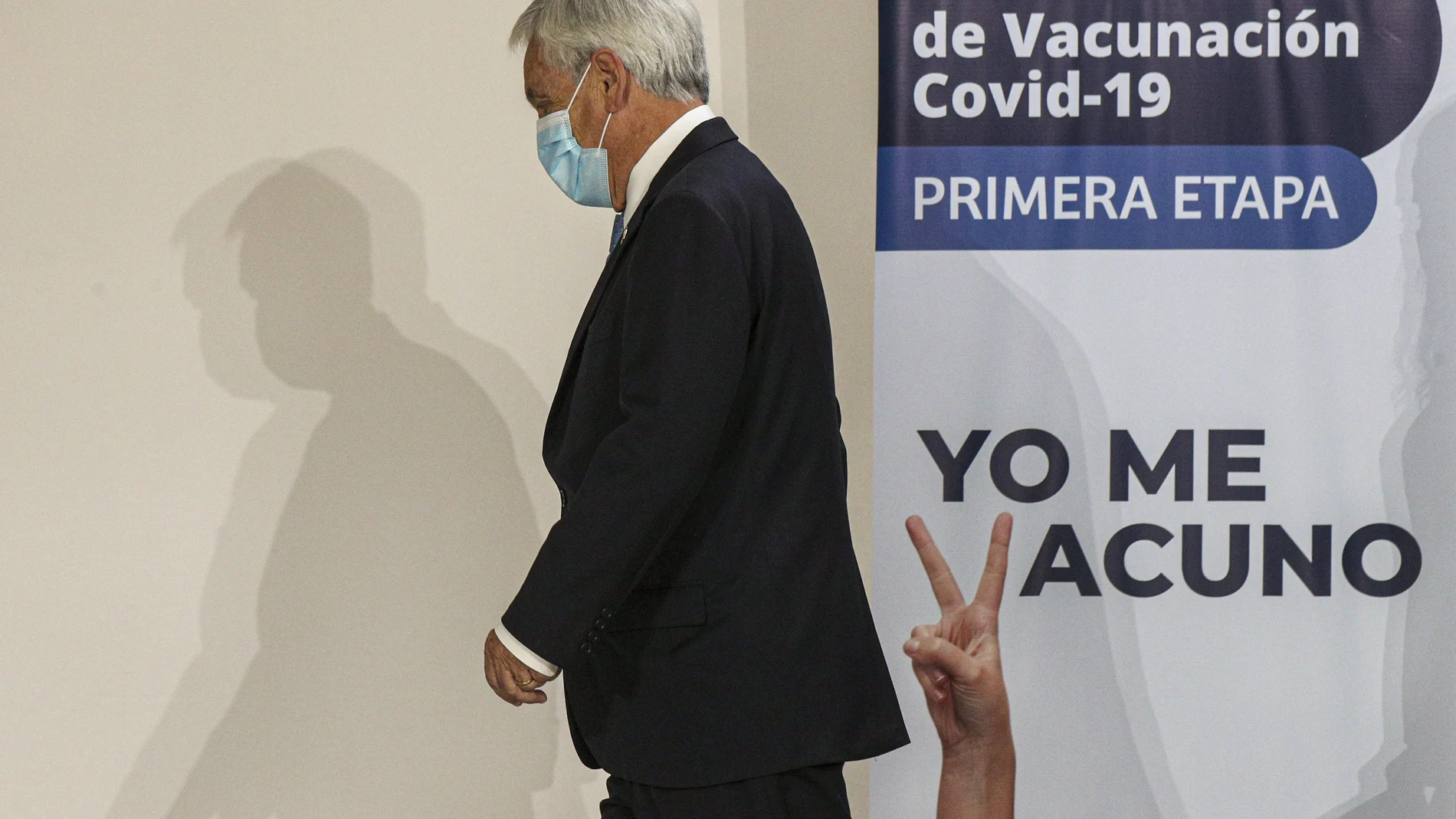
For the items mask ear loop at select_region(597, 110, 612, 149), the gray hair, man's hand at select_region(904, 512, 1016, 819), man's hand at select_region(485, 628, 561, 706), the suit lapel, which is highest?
the gray hair

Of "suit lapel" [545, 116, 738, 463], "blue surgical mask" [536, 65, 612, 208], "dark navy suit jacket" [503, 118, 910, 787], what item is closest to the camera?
"dark navy suit jacket" [503, 118, 910, 787]

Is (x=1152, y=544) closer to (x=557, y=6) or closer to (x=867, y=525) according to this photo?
(x=867, y=525)

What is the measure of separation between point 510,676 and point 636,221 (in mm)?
540

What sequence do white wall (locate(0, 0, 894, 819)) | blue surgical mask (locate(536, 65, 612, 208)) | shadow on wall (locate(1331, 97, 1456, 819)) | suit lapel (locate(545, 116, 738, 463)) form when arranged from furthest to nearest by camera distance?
white wall (locate(0, 0, 894, 819))
shadow on wall (locate(1331, 97, 1456, 819))
blue surgical mask (locate(536, 65, 612, 208))
suit lapel (locate(545, 116, 738, 463))

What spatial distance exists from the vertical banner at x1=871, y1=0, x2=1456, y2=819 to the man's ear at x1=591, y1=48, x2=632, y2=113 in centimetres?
102

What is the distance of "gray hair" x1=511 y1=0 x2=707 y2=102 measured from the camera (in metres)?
1.53

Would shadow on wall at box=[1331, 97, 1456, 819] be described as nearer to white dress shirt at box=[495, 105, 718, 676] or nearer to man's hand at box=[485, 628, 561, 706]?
white dress shirt at box=[495, 105, 718, 676]

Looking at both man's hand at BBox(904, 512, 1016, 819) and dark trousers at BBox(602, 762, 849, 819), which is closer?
dark trousers at BBox(602, 762, 849, 819)

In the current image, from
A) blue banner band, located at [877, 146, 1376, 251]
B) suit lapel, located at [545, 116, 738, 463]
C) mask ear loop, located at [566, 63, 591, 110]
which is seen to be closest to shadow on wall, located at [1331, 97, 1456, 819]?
blue banner band, located at [877, 146, 1376, 251]

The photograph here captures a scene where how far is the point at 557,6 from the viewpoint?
1565mm

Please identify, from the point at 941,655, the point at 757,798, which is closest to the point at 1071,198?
the point at 941,655

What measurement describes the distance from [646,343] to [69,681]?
189 cm

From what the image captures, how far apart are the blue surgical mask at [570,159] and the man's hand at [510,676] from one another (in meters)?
0.59

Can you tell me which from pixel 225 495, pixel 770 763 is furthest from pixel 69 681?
pixel 770 763
